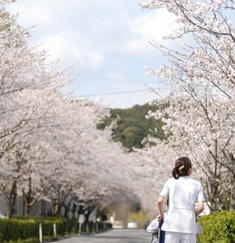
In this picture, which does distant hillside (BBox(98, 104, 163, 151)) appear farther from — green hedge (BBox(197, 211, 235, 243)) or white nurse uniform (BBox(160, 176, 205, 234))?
white nurse uniform (BBox(160, 176, 205, 234))

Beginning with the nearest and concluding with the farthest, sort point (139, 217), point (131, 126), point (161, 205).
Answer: point (161, 205) → point (139, 217) → point (131, 126)

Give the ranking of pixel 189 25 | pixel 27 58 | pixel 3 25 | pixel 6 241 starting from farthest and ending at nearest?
pixel 6 241 → pixel 27 58 → pixel 3 25 → pixel 189 25

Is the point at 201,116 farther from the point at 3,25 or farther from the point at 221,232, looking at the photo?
the point at 3,25

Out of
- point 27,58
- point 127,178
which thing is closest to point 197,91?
point 27,58

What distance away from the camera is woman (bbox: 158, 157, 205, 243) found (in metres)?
5.66

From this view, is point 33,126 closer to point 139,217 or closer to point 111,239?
point 111,239

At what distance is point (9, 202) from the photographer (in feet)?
76.4

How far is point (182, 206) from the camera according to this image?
5727mm

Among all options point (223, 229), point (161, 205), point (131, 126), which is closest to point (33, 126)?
point (223, 229)

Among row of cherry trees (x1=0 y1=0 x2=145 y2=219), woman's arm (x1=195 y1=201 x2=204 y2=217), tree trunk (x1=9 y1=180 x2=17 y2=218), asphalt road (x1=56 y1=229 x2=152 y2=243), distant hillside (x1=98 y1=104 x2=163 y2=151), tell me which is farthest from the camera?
distant hillside (x1=98 y1=104 x2=163 y2=151)

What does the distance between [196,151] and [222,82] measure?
794 cm

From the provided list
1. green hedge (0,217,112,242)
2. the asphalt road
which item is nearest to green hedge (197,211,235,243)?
green hedge (0,217,112,242)

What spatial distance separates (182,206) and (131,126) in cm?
9580

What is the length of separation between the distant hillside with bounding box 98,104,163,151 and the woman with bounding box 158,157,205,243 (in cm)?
7191
